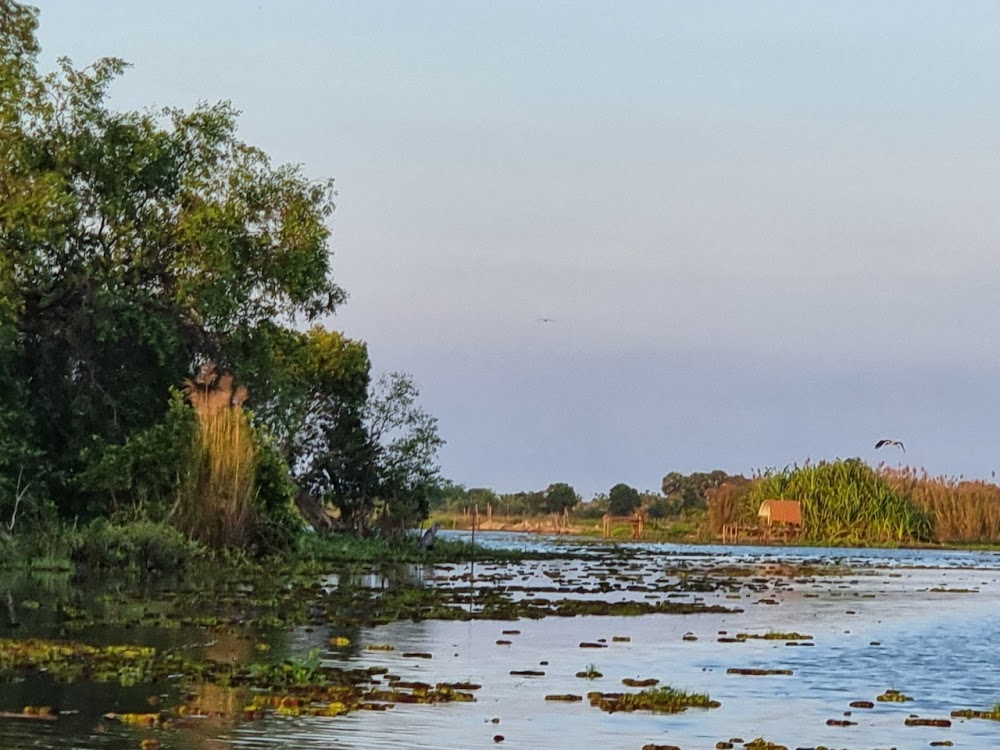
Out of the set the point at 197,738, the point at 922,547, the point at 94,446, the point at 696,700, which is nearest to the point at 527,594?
the point at 94,446

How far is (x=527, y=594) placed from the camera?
29719mm

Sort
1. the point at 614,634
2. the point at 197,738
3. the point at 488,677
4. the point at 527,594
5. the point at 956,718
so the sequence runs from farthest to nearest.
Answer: the point at 527,594 < the point at 614,634 < the point at 488,677 < the point at 956,718 < the point at 197,738

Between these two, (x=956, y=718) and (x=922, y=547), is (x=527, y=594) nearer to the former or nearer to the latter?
(x=956, y=718)

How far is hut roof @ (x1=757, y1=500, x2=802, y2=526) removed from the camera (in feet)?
225

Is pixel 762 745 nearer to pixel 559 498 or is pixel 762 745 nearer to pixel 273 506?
pixel 273 506

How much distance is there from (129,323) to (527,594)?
12258 mm

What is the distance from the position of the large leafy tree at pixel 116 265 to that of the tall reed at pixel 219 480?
115 inches

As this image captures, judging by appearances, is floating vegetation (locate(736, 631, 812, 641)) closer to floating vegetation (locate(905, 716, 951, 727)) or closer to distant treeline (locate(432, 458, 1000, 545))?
floating vegetation (locate(905, 716, 951, 727))

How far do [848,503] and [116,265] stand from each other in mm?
41097

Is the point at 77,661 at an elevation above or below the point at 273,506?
below

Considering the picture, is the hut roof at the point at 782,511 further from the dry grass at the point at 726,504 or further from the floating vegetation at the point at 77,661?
the floating vegetation at the point at 77,661

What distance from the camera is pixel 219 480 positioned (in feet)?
113

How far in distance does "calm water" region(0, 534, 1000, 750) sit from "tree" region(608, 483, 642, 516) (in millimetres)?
79593

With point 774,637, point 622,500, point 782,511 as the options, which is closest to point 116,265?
point 774,637
